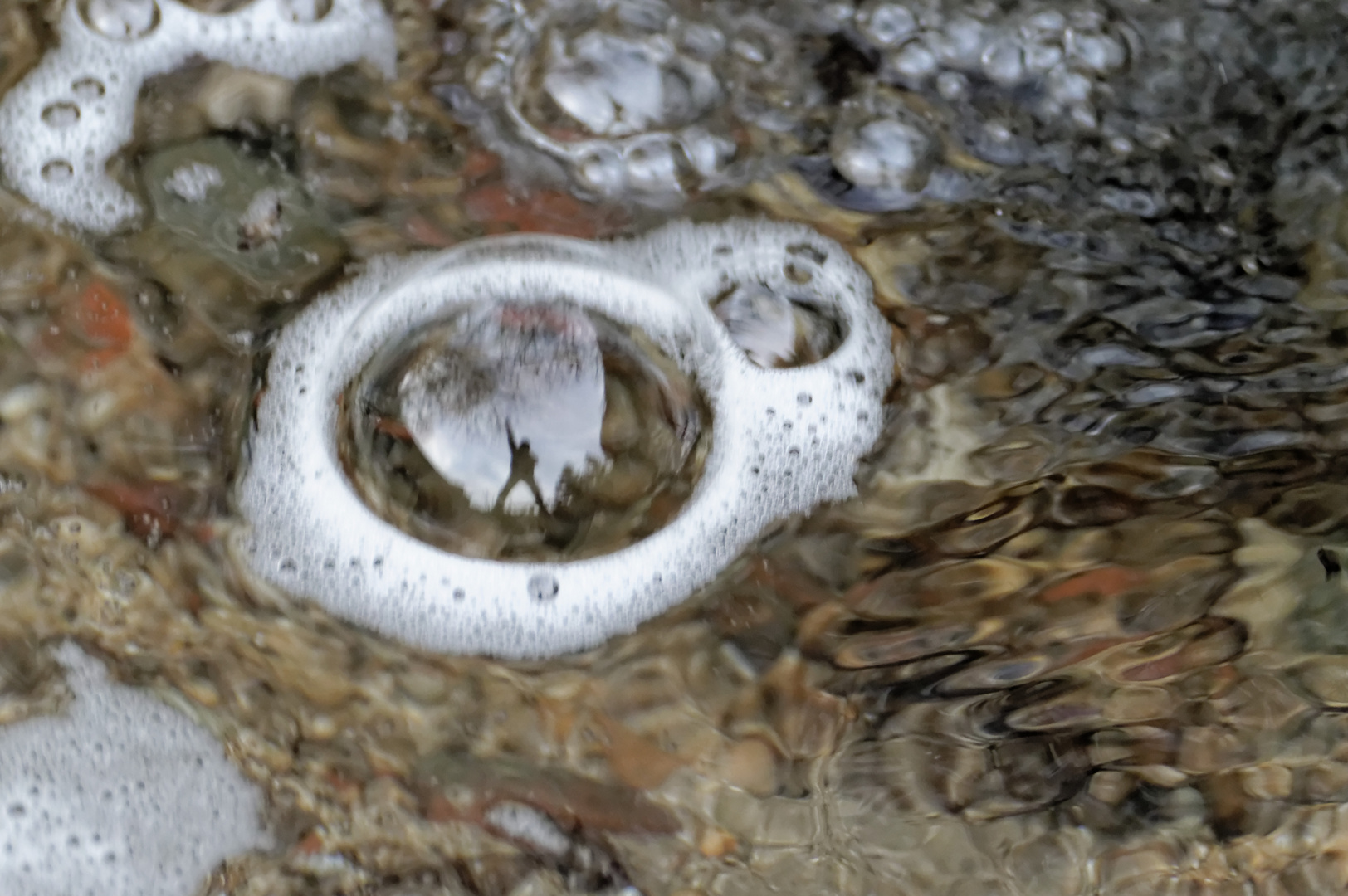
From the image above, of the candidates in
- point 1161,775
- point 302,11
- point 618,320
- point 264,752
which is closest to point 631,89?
point 618,320

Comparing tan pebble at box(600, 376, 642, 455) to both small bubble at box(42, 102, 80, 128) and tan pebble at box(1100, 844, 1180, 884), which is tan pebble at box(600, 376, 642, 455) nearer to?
tan pebble at box(1100, 844, 1180, 884)

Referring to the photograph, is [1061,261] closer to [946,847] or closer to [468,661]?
[946,847]

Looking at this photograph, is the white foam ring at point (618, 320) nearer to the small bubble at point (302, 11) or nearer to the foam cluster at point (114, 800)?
the foam cluster at point (114, 800)

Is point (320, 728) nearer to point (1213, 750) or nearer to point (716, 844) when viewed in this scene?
point (716, 844)

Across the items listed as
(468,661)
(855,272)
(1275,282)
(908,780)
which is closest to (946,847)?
(908,780)

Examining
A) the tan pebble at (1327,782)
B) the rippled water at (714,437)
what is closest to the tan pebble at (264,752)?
the rippled water at (714,437)
